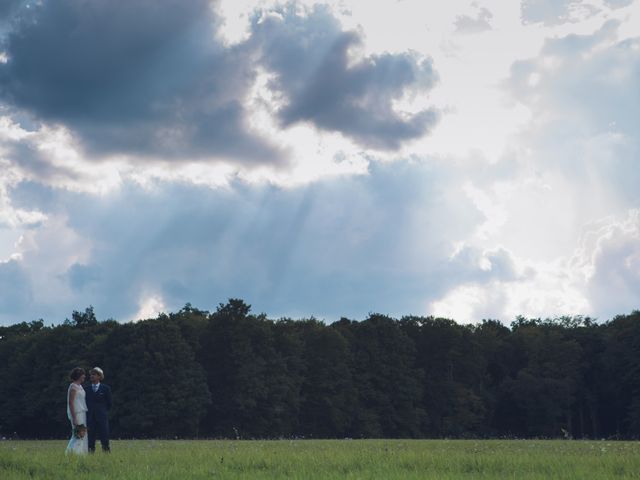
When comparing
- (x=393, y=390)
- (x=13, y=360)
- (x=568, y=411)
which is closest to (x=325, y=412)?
(x=393, y=390)

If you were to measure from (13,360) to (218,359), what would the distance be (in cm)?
2730

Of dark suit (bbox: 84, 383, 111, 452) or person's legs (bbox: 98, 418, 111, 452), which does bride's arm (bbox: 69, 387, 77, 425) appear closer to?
dark suit (bbox: 84, 383, 111, 452)

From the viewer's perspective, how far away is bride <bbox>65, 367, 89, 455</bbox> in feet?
73.6

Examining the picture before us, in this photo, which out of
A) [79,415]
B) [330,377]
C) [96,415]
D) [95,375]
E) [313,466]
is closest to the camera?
[313,466]

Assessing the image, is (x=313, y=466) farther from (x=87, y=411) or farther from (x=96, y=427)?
(x=87, y=411)

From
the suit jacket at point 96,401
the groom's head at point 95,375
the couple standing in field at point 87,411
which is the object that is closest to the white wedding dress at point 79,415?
the couple standing in field at point 87,411

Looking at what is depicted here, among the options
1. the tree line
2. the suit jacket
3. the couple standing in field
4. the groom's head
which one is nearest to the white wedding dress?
the couple standing in field

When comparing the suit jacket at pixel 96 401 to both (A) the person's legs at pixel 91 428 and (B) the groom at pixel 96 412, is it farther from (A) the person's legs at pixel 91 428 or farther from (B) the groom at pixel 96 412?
(A) the person's legs at pixel 91 428

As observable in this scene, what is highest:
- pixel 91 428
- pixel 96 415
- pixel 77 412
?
pixel 77 412

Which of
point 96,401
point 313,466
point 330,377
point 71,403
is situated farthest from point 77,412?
point 330,377

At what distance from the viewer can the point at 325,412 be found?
91625 mm

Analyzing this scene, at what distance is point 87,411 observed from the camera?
76.6ft

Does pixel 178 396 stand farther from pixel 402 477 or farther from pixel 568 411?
pixel 402 477

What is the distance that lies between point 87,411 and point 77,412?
0.69 meters
